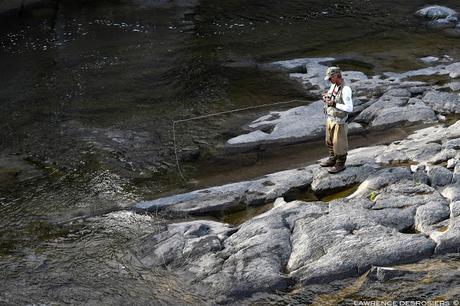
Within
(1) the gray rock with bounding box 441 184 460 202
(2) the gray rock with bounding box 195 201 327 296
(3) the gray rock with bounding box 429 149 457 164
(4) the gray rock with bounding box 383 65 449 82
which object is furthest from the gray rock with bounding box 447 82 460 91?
(2) the gray rock with bounding box 195 201 327 296

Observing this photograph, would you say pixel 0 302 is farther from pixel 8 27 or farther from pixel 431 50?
pixel 8 27

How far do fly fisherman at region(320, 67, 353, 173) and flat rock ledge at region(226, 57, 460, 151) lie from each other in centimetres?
276

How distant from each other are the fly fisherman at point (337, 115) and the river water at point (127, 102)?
5.76 ft

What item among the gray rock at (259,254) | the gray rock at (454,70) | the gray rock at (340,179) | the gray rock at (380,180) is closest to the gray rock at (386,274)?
the gray rock at (259,254)

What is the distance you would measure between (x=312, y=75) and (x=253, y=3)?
Result: 396 inches

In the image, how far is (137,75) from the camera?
18.2 m

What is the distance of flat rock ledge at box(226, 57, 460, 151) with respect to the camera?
13.0 meters

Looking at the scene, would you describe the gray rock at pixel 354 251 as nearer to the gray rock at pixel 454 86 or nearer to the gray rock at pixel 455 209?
the gray rock at pixel 455 209

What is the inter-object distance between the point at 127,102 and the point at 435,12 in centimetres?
1352

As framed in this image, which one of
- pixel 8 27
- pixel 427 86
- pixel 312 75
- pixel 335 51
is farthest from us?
pixel 8 27

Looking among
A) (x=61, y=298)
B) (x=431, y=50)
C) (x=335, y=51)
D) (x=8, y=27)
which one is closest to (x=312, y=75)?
(x=335, y=51)

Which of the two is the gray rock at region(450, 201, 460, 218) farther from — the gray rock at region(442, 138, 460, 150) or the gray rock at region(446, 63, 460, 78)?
the gray rock at region(446, 63, 460, 78)

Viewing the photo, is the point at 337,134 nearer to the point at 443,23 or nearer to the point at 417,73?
the point at 417,73

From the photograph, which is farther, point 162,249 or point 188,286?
point 162,249
